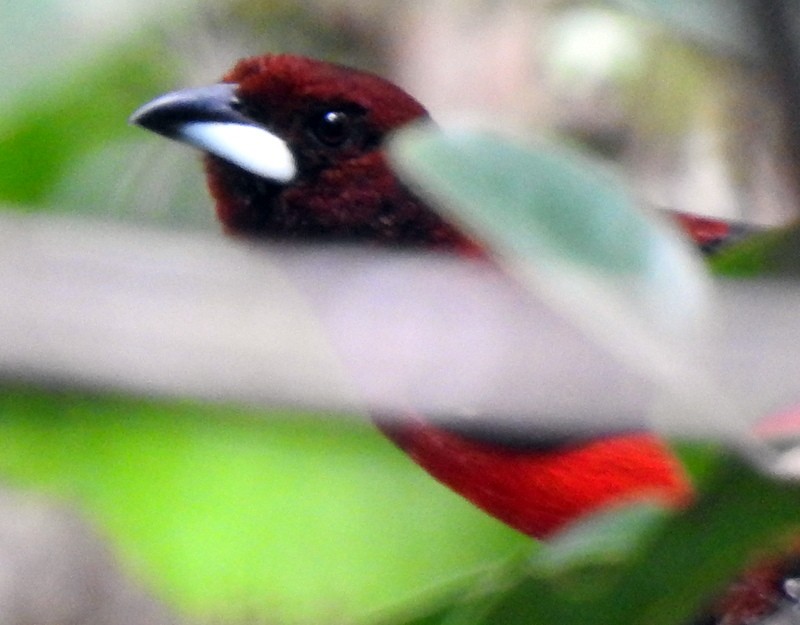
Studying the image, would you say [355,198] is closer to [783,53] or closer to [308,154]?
Answer: [308,154]

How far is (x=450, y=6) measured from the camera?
330 cm

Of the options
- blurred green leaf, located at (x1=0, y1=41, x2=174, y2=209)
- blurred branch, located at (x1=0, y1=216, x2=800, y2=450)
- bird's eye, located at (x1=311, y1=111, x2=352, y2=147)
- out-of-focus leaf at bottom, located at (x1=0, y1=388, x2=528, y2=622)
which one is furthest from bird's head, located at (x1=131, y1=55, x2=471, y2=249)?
blurred branch, located at (x1=0, y1=216, x2=800, y2=450)

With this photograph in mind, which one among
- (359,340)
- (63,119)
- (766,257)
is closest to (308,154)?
(63,119)

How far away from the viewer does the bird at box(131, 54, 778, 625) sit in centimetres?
136

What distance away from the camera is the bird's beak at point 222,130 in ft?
4.22

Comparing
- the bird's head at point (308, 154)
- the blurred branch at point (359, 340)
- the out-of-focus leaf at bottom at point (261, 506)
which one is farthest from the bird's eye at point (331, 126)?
the blurred branch at point (359, 340)

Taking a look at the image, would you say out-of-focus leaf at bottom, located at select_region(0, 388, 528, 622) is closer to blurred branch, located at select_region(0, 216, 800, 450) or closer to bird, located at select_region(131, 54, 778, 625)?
bird, located at select_region(131, 54, 778, 625)

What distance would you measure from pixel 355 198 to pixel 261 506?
465mm

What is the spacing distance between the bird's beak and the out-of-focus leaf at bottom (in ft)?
0.86

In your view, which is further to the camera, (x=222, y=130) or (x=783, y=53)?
(x=222, y=130)

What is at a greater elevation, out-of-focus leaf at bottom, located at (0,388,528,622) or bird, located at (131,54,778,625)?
bird, located at (131,54,778,625)

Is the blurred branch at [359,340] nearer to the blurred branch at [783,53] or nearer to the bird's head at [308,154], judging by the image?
the blurred branch at [783,53]

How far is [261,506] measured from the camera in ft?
5.52

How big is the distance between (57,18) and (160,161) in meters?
0.34
